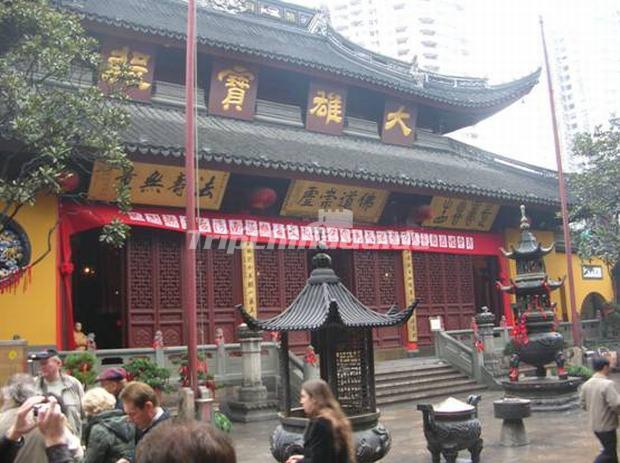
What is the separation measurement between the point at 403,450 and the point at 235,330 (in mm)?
6016

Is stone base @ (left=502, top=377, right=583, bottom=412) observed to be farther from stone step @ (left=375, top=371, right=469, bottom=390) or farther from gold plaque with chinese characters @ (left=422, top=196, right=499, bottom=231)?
gold plaque with chinese characters @ (left=422, top=196, right=499, bottom=231)

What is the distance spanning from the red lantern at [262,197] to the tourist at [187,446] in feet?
41.3

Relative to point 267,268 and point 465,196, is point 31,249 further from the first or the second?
point 465,196

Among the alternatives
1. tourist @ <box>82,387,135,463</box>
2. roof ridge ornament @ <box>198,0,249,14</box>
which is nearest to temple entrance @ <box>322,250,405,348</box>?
roof ridge ornament @ <box>198,0,249,14</box>

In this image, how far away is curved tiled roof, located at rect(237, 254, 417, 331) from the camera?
260 inches

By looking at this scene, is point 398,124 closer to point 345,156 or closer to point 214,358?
point 345,156

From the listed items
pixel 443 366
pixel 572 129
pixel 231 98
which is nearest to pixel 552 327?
pixel 443 366

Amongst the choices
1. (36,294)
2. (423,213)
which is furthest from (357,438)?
(423,213)

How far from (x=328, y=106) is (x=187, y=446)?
1676 cm

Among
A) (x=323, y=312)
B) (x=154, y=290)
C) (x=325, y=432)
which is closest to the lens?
(x=325, y=432)

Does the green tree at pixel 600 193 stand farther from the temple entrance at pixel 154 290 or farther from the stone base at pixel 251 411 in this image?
the stone base at pixel 251 411

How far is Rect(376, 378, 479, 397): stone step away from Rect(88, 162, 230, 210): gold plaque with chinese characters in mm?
5110

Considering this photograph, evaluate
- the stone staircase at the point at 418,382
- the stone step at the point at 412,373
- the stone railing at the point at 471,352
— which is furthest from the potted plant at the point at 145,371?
the stone railing at the point at 471,352

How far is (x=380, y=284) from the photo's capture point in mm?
17031
